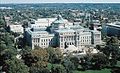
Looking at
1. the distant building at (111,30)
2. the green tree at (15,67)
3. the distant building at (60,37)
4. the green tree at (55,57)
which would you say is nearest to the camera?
the green tree at (15,67)

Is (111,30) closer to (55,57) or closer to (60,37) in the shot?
(60,37)

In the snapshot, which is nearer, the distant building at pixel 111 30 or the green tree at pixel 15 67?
the green tree at pixel 15 67

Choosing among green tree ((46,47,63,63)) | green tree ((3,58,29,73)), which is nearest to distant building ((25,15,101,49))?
green tree ((46,47,63,63))

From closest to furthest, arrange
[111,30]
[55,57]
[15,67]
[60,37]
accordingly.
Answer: [15,67] < [55,57] < [60,37] < [111,30]

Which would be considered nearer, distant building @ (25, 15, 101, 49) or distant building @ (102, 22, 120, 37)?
distant building @ (25, 15, 101, 49)

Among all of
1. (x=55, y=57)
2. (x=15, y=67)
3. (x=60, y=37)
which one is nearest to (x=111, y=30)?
(x=60, y=37)

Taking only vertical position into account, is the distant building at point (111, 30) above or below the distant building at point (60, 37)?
below

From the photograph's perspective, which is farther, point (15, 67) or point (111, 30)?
point (111, 30)

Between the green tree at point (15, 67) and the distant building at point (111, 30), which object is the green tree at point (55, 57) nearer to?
the green tree at point (15, 67)

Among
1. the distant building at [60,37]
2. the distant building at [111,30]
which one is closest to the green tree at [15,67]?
the distant building at [60,37]

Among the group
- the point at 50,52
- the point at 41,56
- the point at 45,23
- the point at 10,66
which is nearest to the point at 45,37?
the point at 50,52

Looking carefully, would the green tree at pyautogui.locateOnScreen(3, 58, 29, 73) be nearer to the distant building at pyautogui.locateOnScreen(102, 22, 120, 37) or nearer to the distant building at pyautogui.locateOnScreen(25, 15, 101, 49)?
the distant building at pyautogui.locateOnScreen(25, 15, 101, 49)
